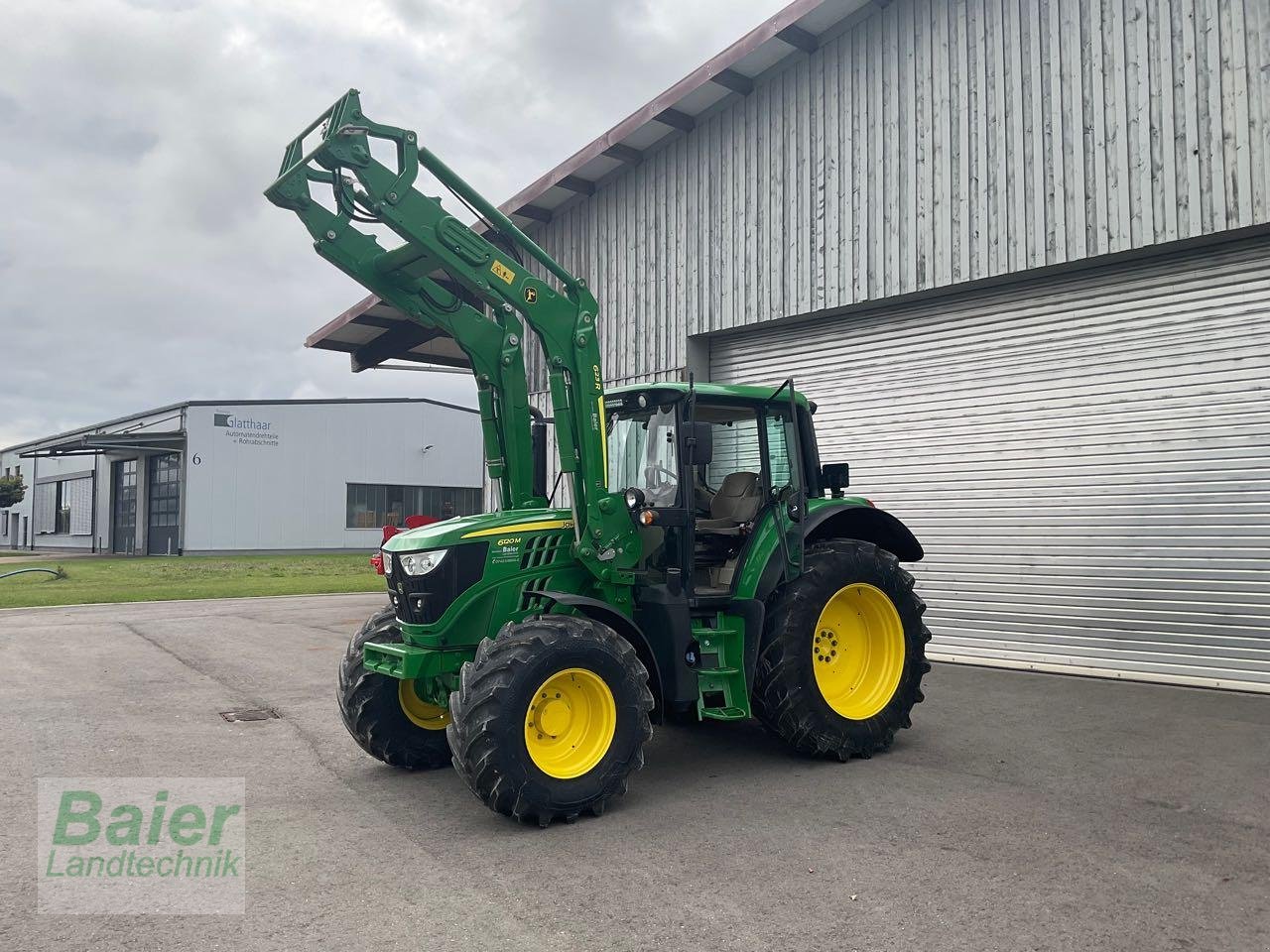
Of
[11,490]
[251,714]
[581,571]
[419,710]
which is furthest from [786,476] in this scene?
[11,490]

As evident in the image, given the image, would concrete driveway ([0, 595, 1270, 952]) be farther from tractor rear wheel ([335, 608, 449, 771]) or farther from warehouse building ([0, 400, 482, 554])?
warehouse building ([0, 400, 482, 554])

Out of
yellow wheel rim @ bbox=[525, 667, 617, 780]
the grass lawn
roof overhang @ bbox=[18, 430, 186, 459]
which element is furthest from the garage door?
roof overhang @ bbox=[18, 430, 186, 459]

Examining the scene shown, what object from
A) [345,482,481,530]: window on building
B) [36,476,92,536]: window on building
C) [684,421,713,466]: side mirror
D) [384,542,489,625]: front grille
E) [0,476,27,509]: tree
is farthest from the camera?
[0,476,27,509]: tree

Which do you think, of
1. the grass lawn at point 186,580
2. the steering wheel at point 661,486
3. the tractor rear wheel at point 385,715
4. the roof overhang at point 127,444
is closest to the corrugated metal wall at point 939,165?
the steering wheel at point 661,486

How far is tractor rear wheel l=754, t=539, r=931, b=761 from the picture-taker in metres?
6.31

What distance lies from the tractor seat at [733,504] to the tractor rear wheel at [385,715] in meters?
2.14

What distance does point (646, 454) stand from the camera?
6.52 metres

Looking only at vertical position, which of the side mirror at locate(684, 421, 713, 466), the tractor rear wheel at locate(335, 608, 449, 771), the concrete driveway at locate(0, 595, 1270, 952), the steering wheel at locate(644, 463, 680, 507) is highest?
the side mirror at locate(684, 421, 713, 466)

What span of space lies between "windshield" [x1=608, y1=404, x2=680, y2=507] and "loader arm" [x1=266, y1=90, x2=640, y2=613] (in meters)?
0.44

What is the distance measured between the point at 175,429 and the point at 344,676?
35.8 meters

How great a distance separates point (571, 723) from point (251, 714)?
3.95 meters

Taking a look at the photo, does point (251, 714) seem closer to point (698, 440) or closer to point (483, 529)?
point (483, 529)

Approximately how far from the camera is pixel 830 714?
6387 mm

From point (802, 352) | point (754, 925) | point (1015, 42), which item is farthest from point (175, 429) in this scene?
point (754, 925)
